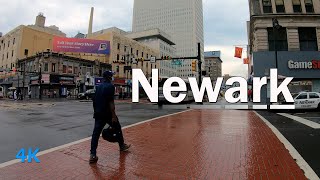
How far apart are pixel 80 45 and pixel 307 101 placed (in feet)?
161

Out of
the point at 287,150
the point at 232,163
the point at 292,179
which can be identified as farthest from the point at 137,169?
the point at 287,150

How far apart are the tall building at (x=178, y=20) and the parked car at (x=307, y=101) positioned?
11743 centimetres

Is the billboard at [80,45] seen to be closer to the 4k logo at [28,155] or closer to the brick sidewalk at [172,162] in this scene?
the brick sidewalk at [172,162]

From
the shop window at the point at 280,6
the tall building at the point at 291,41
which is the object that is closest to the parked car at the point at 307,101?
the tall building at the point at 291,41

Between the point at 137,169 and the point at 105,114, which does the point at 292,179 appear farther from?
the point at 105,114

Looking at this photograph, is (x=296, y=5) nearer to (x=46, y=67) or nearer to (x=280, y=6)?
(x=280, y=6)

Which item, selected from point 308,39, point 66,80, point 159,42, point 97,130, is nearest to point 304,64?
point 308,39

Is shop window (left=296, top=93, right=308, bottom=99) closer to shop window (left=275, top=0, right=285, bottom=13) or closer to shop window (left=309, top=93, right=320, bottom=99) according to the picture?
shop window (left=309, top=93, right=320, bottom=99)

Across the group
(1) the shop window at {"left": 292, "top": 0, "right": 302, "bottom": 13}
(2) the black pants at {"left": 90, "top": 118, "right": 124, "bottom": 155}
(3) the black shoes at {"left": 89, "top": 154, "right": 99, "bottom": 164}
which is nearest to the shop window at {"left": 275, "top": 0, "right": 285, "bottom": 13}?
(1) the shop window at {"left": 292, "top": 0, "right": 302, "bottom": 13}

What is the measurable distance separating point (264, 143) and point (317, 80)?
27.4m

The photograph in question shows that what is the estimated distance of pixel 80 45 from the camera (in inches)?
2231

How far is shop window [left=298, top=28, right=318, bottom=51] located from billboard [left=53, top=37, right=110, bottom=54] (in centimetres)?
4119

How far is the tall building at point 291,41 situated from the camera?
29.4m

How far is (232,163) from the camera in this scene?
16.5ft
